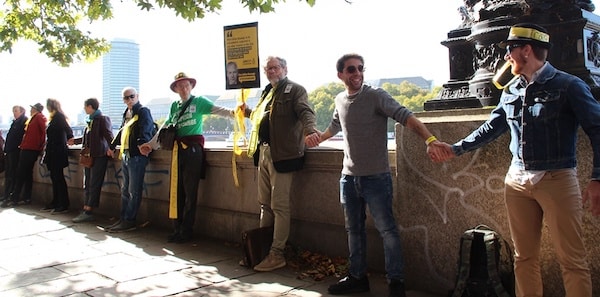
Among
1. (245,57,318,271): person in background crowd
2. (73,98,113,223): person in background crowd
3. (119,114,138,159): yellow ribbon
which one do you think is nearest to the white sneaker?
(245,57,318,271): person in background crowd

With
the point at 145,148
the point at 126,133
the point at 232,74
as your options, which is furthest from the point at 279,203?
the point at 126,133

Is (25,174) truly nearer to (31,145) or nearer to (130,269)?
(31,145)

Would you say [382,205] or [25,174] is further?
[25,174]

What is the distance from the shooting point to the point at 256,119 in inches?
210

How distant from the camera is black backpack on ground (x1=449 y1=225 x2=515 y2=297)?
11.8 ft

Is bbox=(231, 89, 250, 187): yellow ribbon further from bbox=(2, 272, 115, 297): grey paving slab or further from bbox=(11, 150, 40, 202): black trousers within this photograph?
bbox=(11, 150, 40, 202): black trousers

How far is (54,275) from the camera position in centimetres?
506

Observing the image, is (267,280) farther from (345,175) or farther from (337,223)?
(345,175)

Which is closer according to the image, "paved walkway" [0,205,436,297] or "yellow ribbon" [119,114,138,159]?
"paved walkway" [0,205,436,297]

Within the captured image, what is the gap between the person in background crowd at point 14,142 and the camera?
1050cm

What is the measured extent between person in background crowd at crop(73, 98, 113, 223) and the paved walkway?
0.77m

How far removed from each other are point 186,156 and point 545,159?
443cm

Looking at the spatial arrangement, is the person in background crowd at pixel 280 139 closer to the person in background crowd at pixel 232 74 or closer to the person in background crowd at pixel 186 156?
the person in background crowd at pixel 232 74

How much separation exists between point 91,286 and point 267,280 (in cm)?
158
